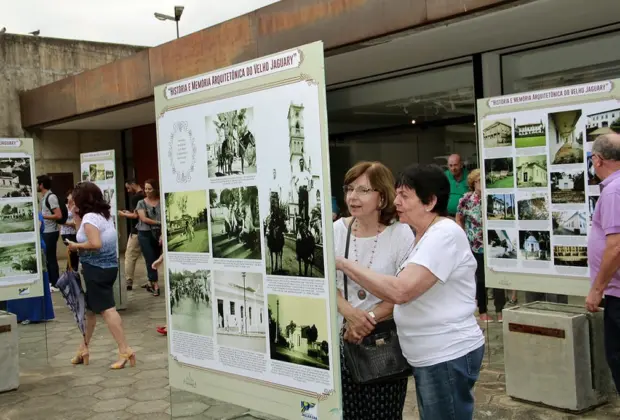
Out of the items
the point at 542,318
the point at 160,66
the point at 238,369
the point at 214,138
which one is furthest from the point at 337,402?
the point at 160,66

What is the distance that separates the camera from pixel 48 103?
14.4 m

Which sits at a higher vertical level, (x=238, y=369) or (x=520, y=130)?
(x=520, y=130)

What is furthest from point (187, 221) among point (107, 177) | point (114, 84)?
point (114, 84)

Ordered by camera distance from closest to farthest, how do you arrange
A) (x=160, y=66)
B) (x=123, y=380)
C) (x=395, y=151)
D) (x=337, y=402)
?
(x=337, y=402) < (x=123, y=380) < (x=160, y=66) < (x=395, y=151)

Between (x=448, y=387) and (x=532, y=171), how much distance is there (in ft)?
8.66

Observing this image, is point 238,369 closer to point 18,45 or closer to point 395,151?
point 395,151

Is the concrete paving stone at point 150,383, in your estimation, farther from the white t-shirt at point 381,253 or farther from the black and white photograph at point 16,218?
the white t-shirt at point 381,253

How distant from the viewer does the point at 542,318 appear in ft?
14.5

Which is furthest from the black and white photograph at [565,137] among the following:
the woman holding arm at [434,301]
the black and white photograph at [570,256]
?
the woman holding arm at [434,301]

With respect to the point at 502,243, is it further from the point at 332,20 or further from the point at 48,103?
Answer: the point at 48,103

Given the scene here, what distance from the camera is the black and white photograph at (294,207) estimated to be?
8.23ft

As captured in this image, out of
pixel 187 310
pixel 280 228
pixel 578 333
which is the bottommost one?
pixel 578 333

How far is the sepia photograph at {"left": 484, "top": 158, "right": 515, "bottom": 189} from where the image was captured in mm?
4938

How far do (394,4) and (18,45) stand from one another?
11.1m
